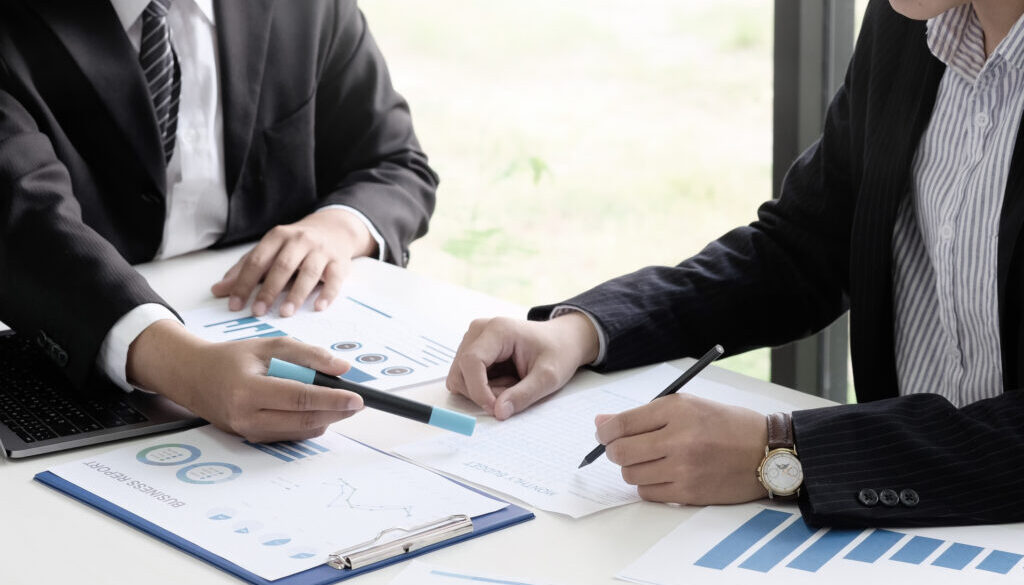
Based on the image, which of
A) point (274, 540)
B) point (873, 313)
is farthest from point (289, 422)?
point (873, 313)

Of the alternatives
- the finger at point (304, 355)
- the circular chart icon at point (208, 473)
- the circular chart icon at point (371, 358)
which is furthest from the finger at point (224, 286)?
the circular chart icon at point (208, 473)

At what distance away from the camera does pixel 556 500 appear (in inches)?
43.7

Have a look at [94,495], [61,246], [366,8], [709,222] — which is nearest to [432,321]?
[61,246]

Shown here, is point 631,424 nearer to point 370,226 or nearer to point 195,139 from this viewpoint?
point 370,226

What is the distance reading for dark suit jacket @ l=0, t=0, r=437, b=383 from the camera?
1.49 metres

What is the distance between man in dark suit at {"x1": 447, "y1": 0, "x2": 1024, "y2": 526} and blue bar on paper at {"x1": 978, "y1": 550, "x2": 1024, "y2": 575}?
0.21 feet

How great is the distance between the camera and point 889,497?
106 centimetres

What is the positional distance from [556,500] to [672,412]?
0.14 metres

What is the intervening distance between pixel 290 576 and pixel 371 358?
561 millimetres

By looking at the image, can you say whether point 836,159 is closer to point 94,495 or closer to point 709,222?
point 94,495

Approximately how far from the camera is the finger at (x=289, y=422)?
1219mm

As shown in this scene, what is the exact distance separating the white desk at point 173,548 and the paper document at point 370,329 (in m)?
0.40

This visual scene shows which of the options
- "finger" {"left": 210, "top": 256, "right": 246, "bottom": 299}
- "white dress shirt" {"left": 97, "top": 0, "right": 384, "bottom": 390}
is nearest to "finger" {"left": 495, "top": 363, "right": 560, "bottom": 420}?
"finger" {"left": 210, "top": 256, "right": 246, "bottom": 299}

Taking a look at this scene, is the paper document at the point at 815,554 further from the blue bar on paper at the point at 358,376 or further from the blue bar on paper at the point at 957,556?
the blue bar on paper at the point at 358,376
